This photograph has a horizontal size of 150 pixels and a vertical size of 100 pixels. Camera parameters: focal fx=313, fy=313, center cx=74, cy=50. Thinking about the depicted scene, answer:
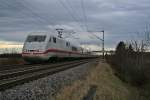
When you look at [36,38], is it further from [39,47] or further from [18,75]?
[18,75]

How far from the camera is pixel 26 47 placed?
1304 inches

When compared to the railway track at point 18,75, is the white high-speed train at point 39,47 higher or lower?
higher

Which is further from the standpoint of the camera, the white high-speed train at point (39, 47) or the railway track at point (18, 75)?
the white high-speed train at point (39, 47)

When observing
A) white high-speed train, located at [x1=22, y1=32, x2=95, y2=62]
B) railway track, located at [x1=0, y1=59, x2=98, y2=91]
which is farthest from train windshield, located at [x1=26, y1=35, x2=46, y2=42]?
railway track, located at [x1=0, y1=59, x2=98, y2=91]

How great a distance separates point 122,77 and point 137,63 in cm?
220

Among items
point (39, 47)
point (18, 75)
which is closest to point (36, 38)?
point (39, 47)

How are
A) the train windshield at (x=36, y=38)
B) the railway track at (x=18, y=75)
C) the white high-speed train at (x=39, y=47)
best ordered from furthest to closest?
the train windshield at (x=36, y=38), the white high-speed train at (x=39, y=47), the railway track at (x=18, y=75)

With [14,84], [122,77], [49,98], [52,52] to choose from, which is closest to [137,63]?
[122,77]

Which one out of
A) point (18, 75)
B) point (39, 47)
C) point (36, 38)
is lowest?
point (18, 75)

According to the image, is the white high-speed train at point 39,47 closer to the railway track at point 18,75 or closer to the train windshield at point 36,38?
the train windshield at point 36,38

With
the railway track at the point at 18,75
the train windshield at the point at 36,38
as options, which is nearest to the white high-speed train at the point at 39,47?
the train windshield at the point at 36,38

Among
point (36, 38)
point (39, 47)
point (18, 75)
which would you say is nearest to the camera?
point (18, 75)

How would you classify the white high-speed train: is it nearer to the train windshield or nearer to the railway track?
the train windshield

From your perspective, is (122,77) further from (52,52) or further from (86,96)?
(86,96)
